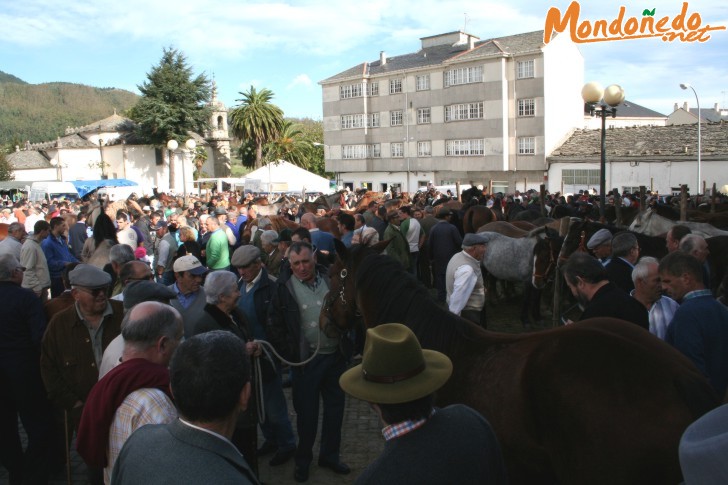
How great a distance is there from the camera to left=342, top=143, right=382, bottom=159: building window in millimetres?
58312

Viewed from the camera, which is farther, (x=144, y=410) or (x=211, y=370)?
(x=144, y=410)

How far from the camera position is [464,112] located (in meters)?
51.3

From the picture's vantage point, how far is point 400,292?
4258 millimetres

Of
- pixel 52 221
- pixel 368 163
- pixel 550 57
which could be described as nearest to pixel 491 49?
pixel 550 57

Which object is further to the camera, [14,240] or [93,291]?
[14,240]

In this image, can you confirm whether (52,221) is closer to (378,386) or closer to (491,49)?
(378,386)

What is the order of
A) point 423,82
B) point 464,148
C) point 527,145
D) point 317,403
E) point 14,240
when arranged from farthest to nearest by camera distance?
point 423,82, point 464,148, point 527,145, point 14,240, point 317,403

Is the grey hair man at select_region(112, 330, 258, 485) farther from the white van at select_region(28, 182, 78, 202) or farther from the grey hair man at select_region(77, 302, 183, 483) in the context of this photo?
the white van at select_region(28, 182, 78, 202)

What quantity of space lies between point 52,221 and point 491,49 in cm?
4465

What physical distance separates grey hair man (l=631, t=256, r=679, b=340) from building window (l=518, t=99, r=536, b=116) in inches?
1790

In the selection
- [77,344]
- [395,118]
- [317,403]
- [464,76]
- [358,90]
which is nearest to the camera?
[77,344]

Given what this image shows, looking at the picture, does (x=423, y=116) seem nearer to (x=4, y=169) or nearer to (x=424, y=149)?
(x=424, y=149)

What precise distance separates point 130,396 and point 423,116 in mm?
53204

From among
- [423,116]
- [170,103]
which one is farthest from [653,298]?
[170,103]
